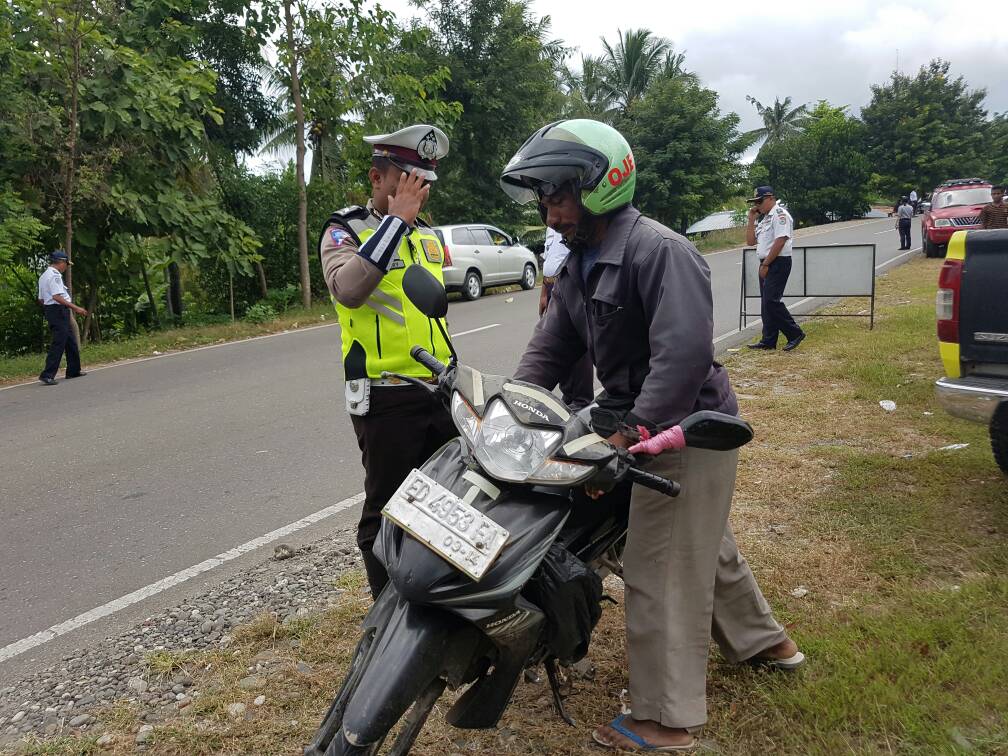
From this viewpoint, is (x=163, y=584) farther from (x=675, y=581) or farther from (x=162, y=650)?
(x=675, y=581)

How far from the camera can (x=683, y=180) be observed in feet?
98.6

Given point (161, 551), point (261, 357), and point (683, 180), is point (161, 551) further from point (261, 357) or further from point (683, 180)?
point (683, 180)

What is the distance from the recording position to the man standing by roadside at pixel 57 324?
9.86 m

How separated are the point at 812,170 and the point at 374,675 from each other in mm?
47899

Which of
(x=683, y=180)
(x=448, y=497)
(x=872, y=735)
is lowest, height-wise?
(x=872, y=735)

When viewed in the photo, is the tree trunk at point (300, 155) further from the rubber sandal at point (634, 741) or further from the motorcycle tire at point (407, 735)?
the motorcycle tire at point (407, 735)

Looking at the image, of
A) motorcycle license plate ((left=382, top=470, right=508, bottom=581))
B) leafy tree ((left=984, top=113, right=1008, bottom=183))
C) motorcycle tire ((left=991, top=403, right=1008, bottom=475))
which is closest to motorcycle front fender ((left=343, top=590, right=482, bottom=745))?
motorcycle license plate ((left=382, top=470, right=508, bottom=581))

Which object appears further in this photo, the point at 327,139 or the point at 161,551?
the point at 327,139

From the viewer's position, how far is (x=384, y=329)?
281 cm

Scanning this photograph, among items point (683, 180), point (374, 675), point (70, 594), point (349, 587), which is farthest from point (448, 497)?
point (683, 180)

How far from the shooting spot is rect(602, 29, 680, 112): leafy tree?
41844mm

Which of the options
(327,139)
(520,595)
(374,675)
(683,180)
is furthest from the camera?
(683,180)

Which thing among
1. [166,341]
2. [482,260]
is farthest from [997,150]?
[166,341]

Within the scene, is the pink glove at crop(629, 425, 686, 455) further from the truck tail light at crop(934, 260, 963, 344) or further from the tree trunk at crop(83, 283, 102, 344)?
the tree trunk at crop(83, 283, 102, 344)
